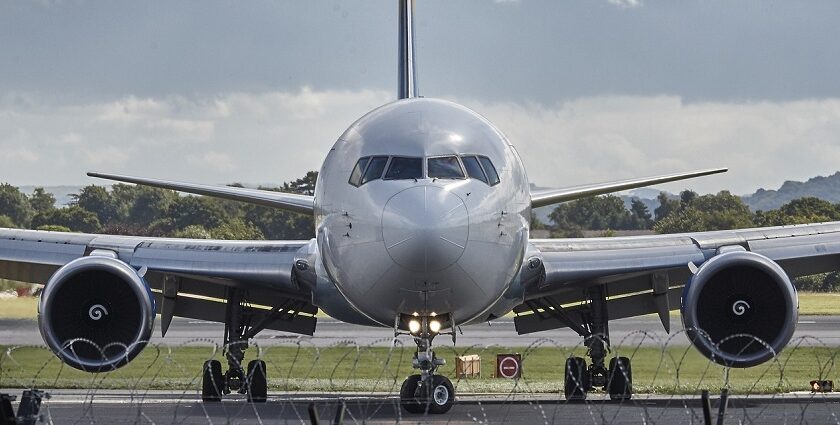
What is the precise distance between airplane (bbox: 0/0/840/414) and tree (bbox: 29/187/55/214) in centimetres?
4417

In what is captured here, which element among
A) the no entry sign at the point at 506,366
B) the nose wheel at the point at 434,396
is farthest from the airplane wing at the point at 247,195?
the no entry sign at the point at 506,366

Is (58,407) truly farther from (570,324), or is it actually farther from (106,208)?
(106,208)

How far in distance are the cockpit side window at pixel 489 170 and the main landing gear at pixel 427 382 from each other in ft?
5.69

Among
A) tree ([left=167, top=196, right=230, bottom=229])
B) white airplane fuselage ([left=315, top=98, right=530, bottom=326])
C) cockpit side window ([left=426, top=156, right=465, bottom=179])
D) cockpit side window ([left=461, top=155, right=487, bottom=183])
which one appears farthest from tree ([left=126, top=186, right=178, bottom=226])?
cockpit side window ([left=426, top=156, right=465, bottom=179])

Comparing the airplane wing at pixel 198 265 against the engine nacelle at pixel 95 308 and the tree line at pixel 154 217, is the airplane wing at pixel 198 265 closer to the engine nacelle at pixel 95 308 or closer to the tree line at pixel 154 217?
the engine nacelle at pixel 95 308

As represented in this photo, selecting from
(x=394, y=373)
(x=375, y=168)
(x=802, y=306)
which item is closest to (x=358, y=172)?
(x=375, y=168)

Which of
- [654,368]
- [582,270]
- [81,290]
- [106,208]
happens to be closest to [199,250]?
[81,290]

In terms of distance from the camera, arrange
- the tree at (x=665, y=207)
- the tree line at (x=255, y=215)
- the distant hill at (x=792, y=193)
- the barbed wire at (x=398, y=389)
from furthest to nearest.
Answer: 1. the distant hill at (x=792, y=193)
2. the tree at (x=665, y=207)
3. the tree line at (x=255, y=215)
4. the barbed wire at (x=398, y=389)

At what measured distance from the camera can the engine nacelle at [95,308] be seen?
19172 mm

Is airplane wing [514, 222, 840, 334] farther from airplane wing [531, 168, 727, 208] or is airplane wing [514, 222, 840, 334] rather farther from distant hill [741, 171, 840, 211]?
distant hill [741, 171, 840, 211]

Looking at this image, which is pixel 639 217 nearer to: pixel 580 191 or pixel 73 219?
pixel 73 219

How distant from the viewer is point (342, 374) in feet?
85.5

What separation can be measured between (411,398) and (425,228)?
9.35 ft

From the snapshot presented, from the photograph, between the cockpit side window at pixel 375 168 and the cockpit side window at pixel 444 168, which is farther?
the cockpit side window at pixel 375 168
